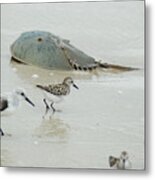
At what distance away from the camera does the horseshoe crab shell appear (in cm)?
146

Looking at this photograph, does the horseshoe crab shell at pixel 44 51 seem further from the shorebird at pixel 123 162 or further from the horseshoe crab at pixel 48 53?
the shorebird at pixel 123 162

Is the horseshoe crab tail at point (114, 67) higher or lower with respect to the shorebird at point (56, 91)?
higher

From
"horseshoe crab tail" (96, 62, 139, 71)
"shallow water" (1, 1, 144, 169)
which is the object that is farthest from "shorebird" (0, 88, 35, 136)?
"horseshoe crab tail" (96, 62, 139, 71)

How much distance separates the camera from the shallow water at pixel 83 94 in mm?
1428

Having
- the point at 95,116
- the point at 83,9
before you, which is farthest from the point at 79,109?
the point at 83,9

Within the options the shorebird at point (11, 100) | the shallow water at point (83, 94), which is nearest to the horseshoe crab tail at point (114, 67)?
the shallow water at point (83, 94)

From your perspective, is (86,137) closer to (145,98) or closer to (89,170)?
(89,170)

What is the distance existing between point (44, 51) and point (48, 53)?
0.05ft

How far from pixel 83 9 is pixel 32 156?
0.48 m

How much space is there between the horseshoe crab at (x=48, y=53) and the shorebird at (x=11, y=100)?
0.10 metres

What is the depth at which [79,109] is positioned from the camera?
1.45m

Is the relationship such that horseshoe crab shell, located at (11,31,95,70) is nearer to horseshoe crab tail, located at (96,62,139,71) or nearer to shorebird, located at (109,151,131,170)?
horseshoe crab tail, located at (96,62,139,71)

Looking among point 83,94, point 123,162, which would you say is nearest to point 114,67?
point 83,94

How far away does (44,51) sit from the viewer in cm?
147
